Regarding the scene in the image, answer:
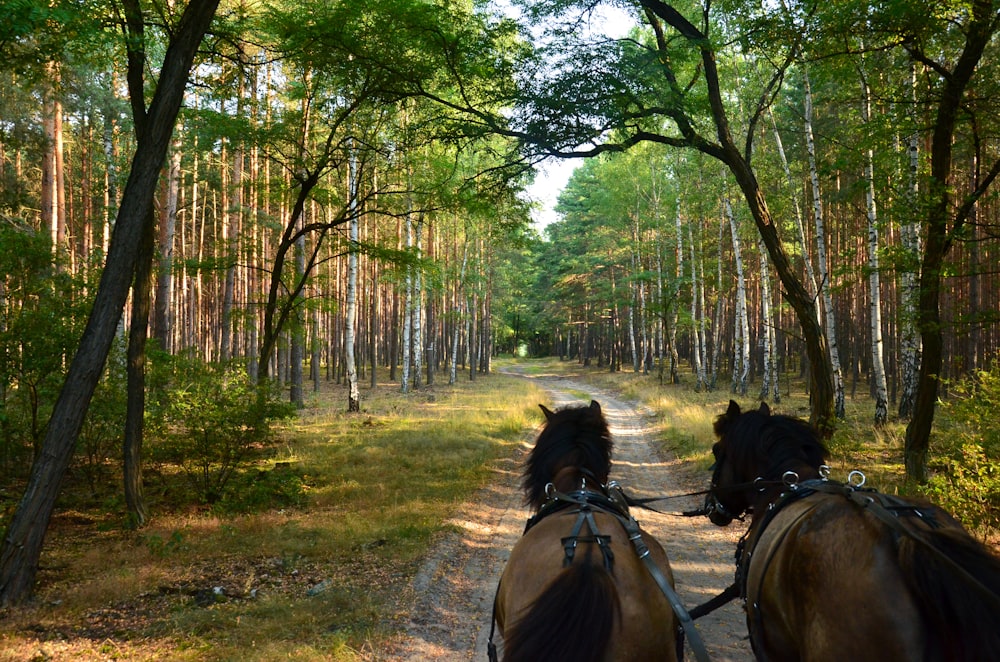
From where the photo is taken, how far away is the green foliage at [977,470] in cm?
620

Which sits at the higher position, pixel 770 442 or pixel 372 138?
pixel 372 138

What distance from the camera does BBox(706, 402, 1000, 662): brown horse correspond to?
2094 millimetres

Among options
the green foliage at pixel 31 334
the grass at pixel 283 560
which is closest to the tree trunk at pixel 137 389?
the grass at pixel 283 560

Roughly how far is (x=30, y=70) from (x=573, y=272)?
39.9 meters

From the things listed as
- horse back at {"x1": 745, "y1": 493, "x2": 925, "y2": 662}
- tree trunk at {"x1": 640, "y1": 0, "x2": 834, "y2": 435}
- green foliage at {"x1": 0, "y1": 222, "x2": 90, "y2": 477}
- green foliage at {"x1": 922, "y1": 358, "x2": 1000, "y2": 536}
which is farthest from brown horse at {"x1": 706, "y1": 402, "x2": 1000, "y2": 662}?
green foliage at {"x1": 0, "y1": 222, "x2": 90, "y2": 477}

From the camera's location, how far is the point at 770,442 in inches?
153

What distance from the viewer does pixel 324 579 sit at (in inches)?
239

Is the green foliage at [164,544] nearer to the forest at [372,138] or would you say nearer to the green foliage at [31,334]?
the forest at [372,138]

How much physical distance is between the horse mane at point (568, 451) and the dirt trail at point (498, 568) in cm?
184

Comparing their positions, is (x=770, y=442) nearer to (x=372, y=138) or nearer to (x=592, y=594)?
(x=592, y=594)

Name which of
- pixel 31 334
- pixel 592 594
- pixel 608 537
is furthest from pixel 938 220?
pixel 31 334

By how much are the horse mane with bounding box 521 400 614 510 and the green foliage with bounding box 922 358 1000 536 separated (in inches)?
195

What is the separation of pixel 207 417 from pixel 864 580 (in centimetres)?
833

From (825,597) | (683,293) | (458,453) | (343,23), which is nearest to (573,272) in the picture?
(683,293)
